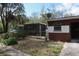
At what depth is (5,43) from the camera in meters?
6.91

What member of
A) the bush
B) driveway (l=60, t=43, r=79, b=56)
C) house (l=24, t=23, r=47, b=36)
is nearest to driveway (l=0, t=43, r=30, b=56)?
the bush

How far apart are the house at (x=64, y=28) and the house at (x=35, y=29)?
0.69 ft

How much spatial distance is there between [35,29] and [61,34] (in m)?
0.80

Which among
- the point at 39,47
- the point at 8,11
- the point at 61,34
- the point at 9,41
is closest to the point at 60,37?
the point at 61,34

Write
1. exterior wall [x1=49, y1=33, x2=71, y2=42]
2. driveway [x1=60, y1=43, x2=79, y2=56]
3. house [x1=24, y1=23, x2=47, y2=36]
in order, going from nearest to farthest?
driveway [x1=60, y1=43, x2=79, y2=56], house [x1=24, y1=23, x2=47, y2=36], exterior wall [x1=49, y1=33, x2=71, y2=42]

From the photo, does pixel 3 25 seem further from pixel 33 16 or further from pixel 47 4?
pixel 47 4

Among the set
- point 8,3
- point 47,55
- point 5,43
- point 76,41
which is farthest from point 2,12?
point 76,41

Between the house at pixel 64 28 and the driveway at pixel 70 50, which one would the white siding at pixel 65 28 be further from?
→ the driveway at pixel 70 50

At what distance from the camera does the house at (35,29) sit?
6949 mm

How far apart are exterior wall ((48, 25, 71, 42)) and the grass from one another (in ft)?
0.62

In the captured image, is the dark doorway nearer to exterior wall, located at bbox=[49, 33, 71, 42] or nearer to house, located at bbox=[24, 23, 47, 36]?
exterior wall, located at bbox=[49, 33, 71, 42]

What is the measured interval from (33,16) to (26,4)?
1.19ft

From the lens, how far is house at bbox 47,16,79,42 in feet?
23.1

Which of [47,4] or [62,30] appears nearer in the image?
[47,4]
